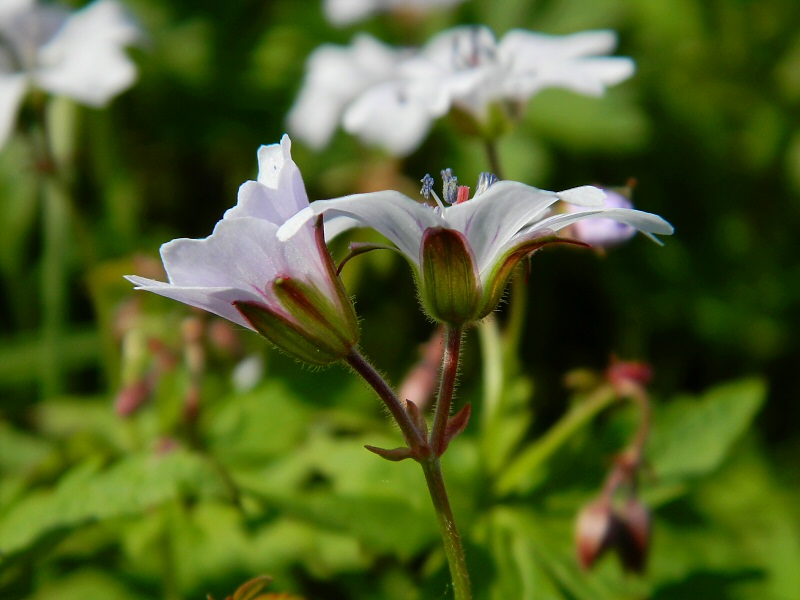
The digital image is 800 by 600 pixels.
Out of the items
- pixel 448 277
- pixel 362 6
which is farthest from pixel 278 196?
pixel 362 6

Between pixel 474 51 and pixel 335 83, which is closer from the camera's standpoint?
pixel 474 51

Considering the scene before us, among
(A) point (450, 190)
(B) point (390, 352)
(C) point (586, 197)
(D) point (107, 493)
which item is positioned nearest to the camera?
(C) point (586, 197)

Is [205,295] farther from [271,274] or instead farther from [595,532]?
[595,532]

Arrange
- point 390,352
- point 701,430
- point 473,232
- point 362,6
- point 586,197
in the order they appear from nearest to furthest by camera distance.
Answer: point 586,197, point 473,232, point 701,430, point 390,352, point 362,6

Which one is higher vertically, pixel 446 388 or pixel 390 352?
pixel 446 388

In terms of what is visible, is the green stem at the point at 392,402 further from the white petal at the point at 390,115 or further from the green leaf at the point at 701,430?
the green leaf at the point at 701,430

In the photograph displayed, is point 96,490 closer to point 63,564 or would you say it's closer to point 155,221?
point 63,564

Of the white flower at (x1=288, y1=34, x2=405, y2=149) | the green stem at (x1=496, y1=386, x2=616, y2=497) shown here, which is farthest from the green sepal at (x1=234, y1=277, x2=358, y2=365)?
the white flower at (x1=288, y1=34, x2=405, y2=149)
